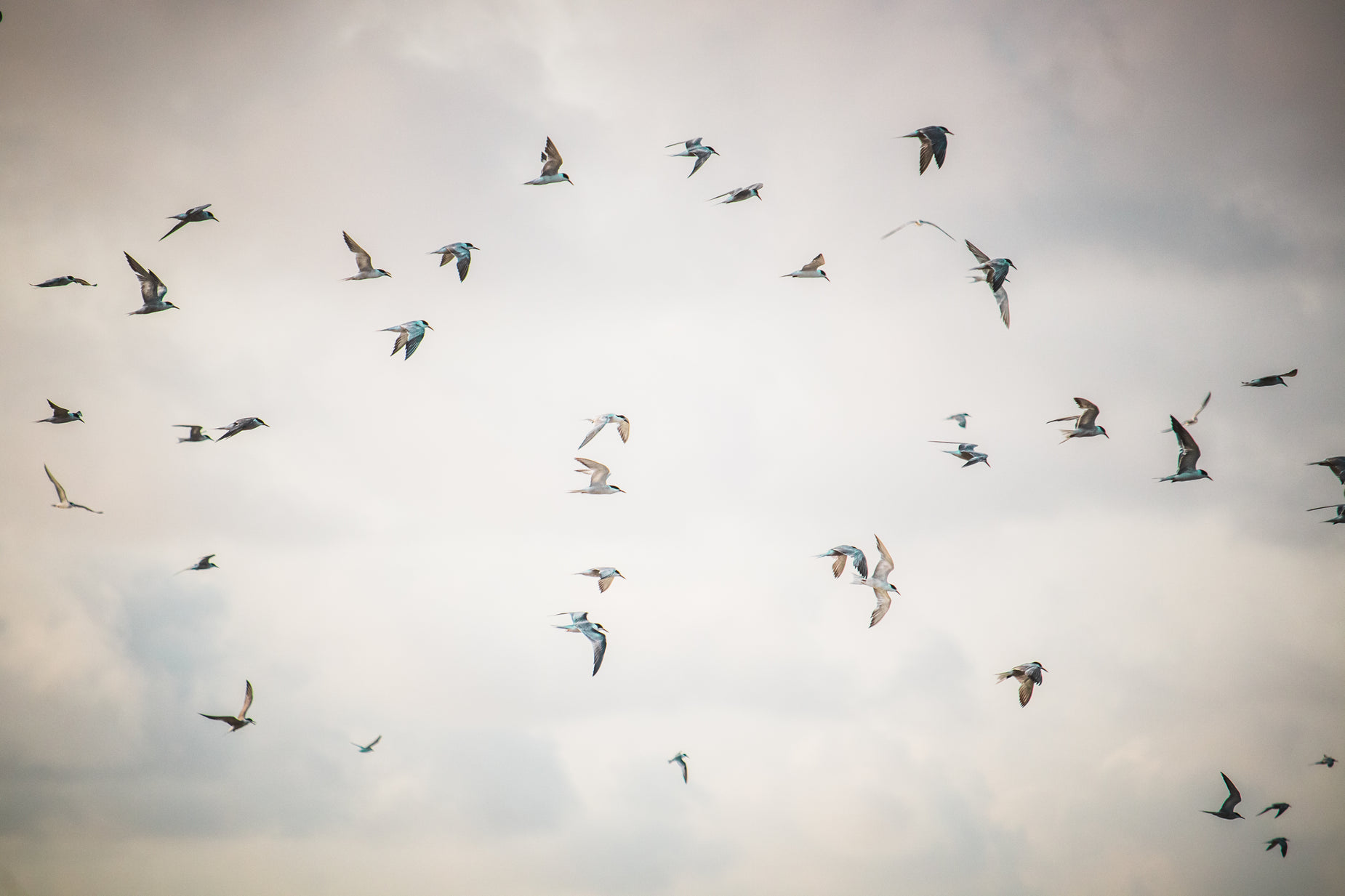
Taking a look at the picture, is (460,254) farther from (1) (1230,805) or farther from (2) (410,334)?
(1) (1230,805)

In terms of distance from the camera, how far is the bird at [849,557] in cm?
5195

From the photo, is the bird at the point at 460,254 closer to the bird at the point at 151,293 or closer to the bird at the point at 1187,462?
the bird at the point at 151,293

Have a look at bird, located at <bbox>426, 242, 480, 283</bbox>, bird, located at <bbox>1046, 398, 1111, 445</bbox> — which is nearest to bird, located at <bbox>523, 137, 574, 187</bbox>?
bird, located at <bbox>426, 242, 480, 283</bbox>

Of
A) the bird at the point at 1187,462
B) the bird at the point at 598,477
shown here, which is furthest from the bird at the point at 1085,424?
the bird at the point at 598,477

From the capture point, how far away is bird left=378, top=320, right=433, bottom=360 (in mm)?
53062

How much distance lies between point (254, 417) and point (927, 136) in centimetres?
3135

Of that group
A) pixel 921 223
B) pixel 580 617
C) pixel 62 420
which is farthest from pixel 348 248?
pixel 921 223

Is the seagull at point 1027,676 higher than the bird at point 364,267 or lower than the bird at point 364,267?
lower

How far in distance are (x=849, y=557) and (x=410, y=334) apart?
23.9 metres

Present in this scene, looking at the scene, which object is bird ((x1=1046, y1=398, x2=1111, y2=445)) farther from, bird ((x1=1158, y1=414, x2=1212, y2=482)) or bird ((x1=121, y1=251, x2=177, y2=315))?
bird ((x1=121, y1=251, x2=177, y2=315))

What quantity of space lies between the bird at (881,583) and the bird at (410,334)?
77.2 ft

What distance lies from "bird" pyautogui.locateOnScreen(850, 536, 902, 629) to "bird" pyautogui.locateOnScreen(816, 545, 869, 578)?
63cm

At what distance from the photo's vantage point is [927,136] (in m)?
43.9

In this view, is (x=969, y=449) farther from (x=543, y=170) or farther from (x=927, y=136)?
(x=543, y=170)
